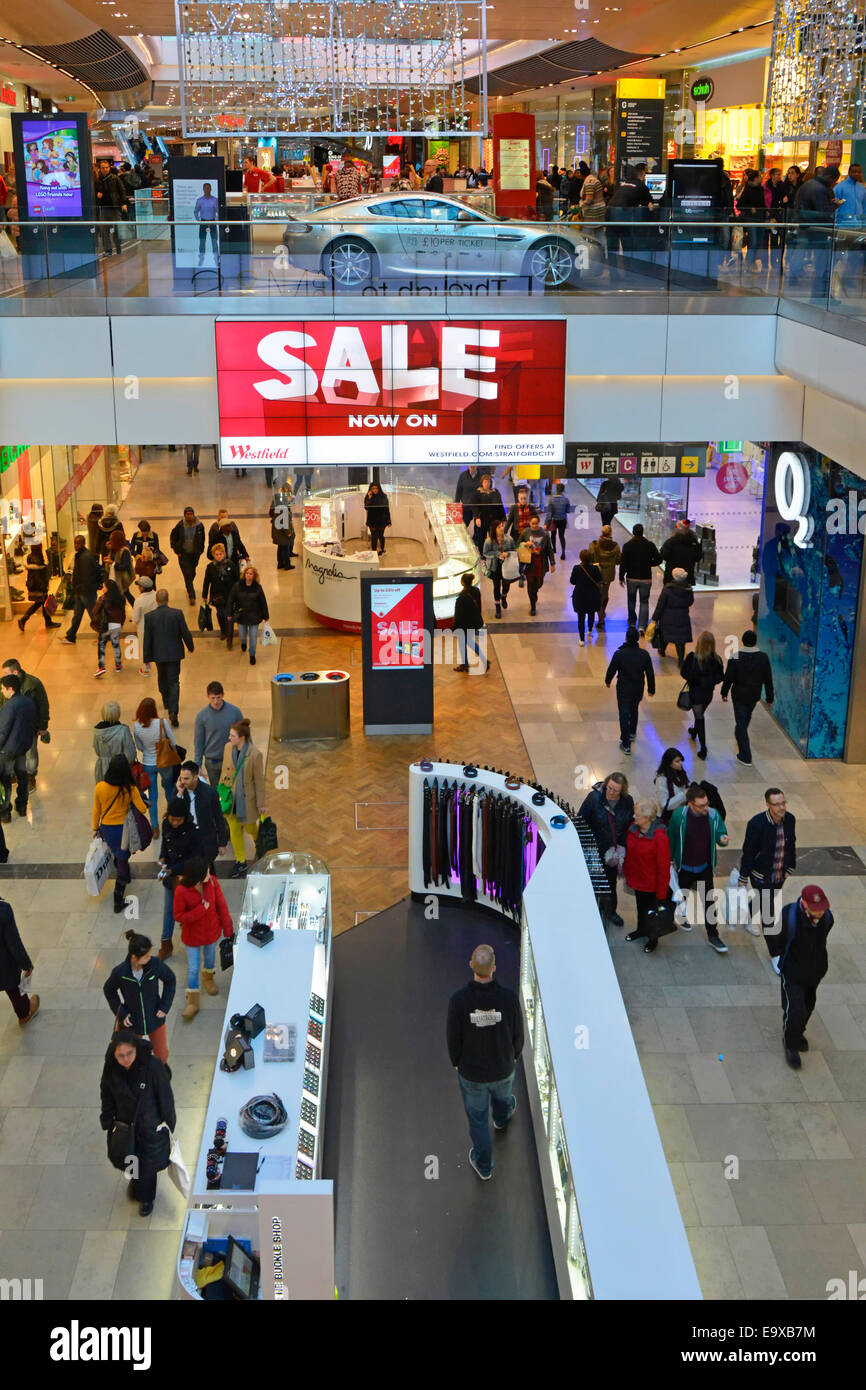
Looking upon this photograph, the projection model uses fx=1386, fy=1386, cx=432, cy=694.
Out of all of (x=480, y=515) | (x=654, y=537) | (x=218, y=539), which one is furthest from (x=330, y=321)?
(x=654, y=537)

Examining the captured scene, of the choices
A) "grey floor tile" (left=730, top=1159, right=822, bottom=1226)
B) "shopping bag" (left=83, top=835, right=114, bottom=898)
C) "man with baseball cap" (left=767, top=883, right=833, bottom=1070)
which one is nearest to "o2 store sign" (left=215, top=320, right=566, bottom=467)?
"shopping bag" (left=83, top=835, right=114, bottom=898)

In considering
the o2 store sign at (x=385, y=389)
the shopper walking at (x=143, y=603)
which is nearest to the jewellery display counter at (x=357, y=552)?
the o2 store sign at (x=385, y=389)

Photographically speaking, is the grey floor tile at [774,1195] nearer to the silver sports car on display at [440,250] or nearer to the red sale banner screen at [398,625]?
the red sale banner screen at [398,625]

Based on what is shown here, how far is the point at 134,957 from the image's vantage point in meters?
7.19

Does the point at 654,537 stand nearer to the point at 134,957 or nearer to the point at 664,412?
the point at 664,412

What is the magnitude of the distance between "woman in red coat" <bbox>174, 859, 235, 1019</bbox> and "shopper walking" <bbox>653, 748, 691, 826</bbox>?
3244 mm

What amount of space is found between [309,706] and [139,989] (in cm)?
619

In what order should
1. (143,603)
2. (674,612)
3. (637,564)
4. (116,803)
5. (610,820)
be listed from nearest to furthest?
(610,820) → (116,803) → (674,612) → (143,603) → (637,564)

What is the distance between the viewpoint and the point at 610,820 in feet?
31.3

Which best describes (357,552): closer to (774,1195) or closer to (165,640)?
(165,640)

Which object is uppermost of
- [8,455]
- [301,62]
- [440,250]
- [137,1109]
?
[301,62]

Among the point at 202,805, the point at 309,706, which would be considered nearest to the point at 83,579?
the point at 309,706

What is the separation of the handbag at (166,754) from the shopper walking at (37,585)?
6.47 meters

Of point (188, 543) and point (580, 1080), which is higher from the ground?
point (188, 543)
